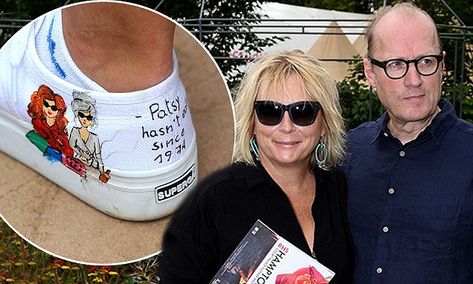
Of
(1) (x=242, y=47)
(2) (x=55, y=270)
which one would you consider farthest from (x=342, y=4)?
(2) (x=55, y=270)

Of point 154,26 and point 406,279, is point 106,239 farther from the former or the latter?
point 406,279

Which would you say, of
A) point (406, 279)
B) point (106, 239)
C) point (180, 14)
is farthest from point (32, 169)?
point (180, 14)

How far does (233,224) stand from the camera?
2.33m

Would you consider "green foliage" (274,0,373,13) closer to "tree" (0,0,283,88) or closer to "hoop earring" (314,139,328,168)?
"tree" (0,0,283,88)

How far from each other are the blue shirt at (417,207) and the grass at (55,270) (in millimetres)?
1582

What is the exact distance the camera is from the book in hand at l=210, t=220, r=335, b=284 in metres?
2.26

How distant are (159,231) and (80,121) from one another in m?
0.44

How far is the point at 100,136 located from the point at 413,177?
→ 2.98ft

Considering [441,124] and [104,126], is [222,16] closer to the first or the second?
[104,126]

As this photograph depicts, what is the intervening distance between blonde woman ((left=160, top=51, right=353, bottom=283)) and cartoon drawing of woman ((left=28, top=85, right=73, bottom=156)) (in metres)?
0.42

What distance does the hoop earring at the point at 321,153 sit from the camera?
2494 mm

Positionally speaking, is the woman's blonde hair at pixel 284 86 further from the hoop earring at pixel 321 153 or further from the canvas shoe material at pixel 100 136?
the canvas shoe material at pixel 100 136

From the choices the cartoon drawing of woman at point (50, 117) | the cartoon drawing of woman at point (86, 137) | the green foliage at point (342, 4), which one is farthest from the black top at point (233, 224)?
the green foliage at point (342, 4)

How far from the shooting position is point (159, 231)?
267cm
